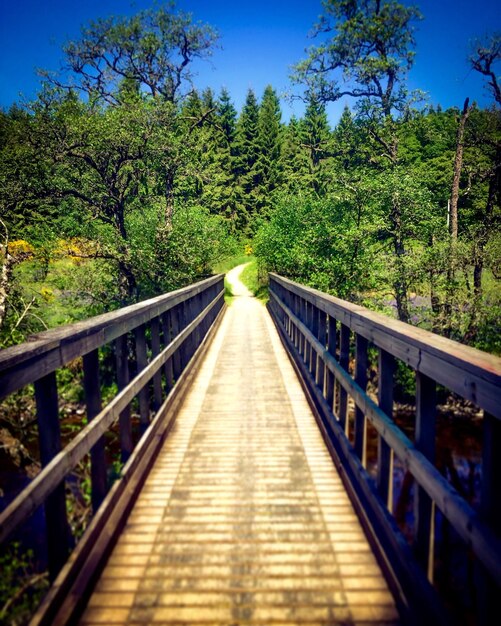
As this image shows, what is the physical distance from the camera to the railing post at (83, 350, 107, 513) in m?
2.50

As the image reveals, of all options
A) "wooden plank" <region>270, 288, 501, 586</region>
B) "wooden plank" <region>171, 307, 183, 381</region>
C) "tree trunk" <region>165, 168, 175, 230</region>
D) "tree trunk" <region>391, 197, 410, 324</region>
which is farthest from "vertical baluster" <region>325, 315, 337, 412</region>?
"tree trunk" <region>165, 168, 175, 230</region>

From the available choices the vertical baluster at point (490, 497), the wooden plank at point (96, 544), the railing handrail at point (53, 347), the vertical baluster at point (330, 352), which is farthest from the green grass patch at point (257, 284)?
the vertical baluster at point (490, 497)

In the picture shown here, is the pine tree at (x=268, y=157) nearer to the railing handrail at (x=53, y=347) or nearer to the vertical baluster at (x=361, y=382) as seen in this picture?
the vertical baluster at (x=361, y=382)

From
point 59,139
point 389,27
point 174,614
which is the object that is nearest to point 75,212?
point 59,139

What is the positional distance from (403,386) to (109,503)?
1140cm

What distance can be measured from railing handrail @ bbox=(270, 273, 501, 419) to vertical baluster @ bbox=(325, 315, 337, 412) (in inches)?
46.3

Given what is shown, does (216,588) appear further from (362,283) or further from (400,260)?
(400,260)

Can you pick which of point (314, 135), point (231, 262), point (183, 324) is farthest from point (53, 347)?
point (314, 135)

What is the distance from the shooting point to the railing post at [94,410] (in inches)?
98.4

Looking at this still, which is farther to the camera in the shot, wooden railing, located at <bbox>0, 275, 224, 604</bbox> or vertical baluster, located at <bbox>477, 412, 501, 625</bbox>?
wooden railing, located at <bbox>0, 275, 224, 604</bbox>

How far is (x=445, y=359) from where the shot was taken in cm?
173

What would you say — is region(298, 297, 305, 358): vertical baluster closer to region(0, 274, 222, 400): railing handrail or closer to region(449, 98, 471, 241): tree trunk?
region(0, 274, 222, 400): railing handrail

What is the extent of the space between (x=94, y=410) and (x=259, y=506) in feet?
4.59

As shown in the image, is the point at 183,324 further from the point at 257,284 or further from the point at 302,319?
the point at 257,284
